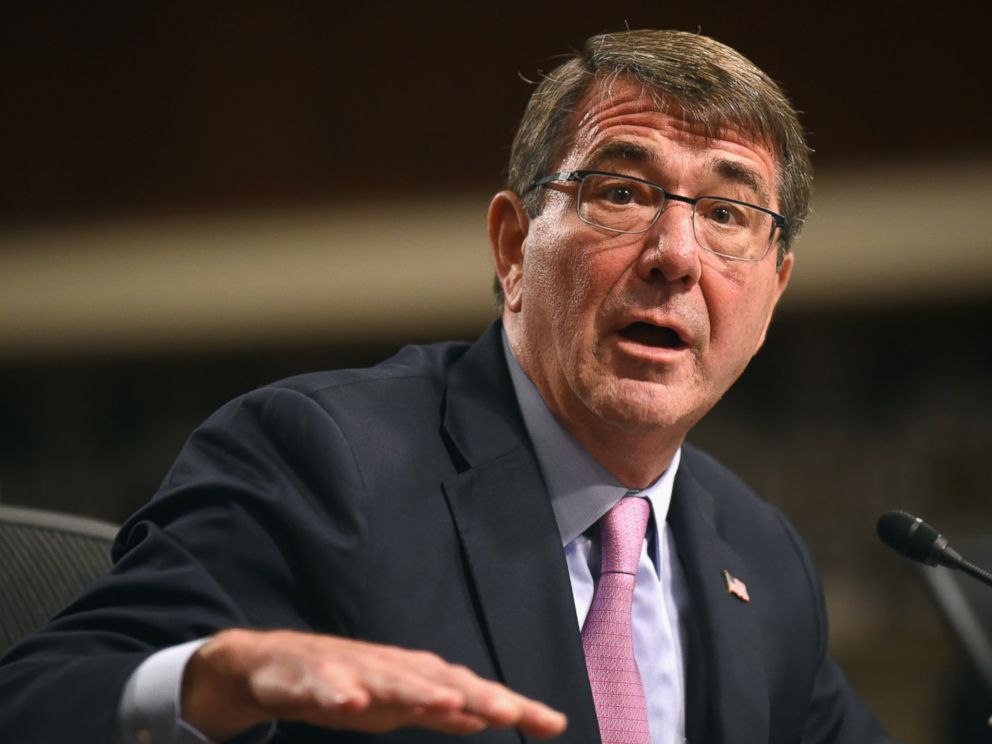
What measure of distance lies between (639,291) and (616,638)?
43 cm

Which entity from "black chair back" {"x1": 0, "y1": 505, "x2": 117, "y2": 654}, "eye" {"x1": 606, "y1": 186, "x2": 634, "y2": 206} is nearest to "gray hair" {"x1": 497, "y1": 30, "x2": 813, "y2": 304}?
"eye" {"x1": 606, "y1": 186, "x2": 634, "y2": 206}

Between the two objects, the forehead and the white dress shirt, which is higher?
the forehead

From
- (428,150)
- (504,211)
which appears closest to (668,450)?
(504,211)

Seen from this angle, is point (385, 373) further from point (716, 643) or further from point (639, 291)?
point (716, 643)

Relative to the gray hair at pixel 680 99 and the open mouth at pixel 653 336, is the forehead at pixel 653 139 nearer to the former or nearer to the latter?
the gray hair at pixel 680 99

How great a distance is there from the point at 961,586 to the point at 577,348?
0.91 metres

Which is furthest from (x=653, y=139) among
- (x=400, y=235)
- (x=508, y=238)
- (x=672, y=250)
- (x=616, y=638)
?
(x=400, y=235)

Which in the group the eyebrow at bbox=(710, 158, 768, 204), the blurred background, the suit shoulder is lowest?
the blurred background

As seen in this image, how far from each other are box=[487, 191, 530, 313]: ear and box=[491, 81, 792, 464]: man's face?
2.1 inches

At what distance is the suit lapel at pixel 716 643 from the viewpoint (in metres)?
1.46

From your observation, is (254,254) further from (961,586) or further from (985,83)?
(961,586)

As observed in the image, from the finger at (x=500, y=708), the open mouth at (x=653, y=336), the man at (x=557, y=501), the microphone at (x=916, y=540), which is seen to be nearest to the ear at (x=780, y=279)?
the man at (x=557, y=501)

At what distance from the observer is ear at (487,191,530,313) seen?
1.60 meters

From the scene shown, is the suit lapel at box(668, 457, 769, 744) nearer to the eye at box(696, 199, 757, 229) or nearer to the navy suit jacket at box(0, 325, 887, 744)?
the navy suit jacket at box(0, 325, 887, 744)
